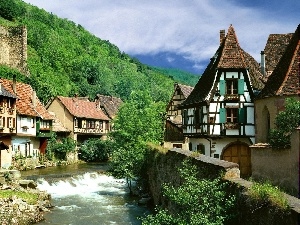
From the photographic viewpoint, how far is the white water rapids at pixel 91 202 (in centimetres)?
2436

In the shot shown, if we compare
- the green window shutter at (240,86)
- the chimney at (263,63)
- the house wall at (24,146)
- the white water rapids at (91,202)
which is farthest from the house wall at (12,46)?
the green window shutter at (240,86)

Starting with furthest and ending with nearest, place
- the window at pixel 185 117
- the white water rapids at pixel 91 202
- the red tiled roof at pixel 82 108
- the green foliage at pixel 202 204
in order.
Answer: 1. the red tiled roof at pixel 82 108
2. the window at pixel 185 117
3. the white water rapids at pixel 91 202
4. the green foliage at pixel 202 204

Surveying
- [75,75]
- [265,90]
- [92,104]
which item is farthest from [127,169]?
[75,75]

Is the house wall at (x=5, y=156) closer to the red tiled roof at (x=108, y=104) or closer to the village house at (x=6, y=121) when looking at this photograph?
the village house at (x=6, y=121)

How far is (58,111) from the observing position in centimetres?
5822

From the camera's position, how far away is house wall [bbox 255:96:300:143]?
75.9ft

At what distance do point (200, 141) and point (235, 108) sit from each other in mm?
3921

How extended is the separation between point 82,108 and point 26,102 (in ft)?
51.1

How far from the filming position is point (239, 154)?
30188 millimetres

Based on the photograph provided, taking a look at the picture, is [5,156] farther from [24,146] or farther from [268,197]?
[268,197]

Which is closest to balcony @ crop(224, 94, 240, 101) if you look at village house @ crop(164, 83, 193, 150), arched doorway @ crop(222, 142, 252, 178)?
arched doorway @ crop(222, 142, 252, 178)

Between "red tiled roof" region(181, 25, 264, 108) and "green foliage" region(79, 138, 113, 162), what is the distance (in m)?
26.1

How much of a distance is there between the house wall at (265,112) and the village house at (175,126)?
11.7 metres

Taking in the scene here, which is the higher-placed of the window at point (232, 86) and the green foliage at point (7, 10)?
the green foliage at point (7, 10)
